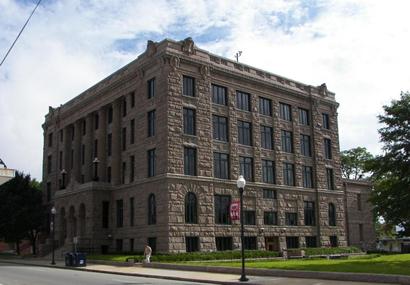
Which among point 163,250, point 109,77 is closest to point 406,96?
point 163,250

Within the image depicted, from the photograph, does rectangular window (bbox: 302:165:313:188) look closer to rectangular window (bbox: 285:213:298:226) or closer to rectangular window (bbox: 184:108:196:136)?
rectangular window (bbox: 285:213:298:226)

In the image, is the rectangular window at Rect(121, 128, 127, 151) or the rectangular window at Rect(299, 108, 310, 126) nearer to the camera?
the rectangular window at Rect(121, 128, 127, 151)

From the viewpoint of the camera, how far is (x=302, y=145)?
61000mm

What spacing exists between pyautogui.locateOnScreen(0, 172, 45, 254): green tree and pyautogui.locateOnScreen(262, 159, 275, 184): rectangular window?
3078 centimetres

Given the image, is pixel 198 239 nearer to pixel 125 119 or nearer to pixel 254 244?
pixel 254 244

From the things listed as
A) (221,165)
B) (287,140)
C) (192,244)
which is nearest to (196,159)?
(221,165)

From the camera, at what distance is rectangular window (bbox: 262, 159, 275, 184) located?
55.2m

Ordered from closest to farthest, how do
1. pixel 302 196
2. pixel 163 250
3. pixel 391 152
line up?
1. pixel 391 152
2. pixel 163 250
3. pixel 302 196

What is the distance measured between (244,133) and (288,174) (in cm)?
812

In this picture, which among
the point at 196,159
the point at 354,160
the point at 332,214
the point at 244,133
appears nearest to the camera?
the point at 196,159

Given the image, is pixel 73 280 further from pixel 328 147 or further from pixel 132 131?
pixel 328 147

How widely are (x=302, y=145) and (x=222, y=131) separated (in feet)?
43.9

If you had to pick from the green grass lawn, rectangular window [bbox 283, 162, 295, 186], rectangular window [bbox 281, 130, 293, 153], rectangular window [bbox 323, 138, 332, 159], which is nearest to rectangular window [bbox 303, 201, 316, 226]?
rectangular window [bbox 283, 162, 295, 186]

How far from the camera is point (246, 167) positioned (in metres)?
53.6
